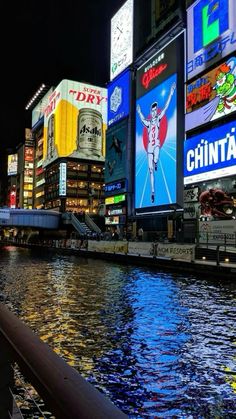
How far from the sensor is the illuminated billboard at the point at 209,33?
53.4 meters

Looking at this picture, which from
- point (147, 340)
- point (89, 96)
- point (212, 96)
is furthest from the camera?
point (89, 96)

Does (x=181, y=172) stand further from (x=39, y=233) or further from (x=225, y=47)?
(x=39, y=233)

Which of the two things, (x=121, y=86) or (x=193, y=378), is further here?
(x=121, y=86)

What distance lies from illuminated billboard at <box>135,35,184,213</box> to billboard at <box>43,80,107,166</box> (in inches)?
2315

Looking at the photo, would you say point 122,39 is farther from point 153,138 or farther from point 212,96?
point 212,96

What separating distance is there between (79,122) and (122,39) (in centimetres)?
4810

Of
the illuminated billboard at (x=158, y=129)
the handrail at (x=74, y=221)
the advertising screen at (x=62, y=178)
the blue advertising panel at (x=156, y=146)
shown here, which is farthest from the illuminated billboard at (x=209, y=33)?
the advertising screen at (x=62, y=178)

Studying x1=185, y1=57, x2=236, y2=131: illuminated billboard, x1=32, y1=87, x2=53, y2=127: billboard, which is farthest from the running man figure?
x1=32, y1=87, x2=53, y2=127: billboard

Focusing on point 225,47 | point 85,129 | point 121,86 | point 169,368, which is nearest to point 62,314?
point 169,368

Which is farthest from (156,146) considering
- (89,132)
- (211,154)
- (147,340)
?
(89,132)

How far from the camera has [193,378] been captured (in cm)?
677

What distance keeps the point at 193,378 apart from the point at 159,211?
199 feet

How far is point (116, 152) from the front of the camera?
88.3m

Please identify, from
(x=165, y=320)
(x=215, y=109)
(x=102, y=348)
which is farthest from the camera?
(x=215, y=109)
